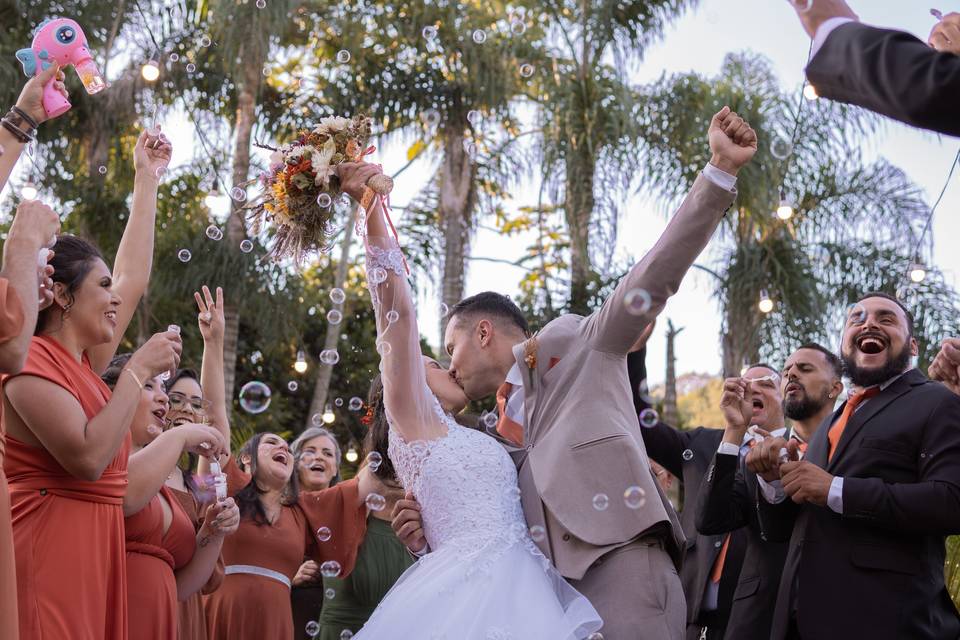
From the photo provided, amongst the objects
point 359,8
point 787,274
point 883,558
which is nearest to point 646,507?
point 883,558

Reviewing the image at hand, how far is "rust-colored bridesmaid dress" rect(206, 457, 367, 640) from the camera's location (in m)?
5.66

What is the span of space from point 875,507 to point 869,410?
507 mm

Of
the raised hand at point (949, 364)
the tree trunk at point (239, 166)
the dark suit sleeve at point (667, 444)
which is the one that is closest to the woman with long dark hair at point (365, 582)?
the dark suit sleeve at point (667, 444)

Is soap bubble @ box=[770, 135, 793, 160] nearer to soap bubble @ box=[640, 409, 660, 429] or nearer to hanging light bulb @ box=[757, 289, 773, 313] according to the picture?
hanging light bulb @ box=[757, 289, 773, 313]

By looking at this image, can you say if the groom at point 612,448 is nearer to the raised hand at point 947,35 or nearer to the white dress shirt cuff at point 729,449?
the raised hand at point 947,35

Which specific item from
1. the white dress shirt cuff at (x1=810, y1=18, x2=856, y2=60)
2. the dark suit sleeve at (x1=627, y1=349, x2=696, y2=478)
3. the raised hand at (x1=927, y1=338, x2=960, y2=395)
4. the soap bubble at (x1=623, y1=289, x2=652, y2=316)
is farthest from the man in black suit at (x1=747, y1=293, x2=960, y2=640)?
the white dress shirt cuff at (x1=810, y1=18, x2=856, y2=60)

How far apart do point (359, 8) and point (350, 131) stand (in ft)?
39.9

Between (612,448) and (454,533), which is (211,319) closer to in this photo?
(454,533)

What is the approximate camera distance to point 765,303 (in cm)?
1162

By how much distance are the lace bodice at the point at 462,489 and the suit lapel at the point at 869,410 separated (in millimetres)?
1653

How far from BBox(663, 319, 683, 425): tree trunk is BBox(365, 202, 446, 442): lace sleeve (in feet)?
34.7

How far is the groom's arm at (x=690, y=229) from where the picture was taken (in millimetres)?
3178

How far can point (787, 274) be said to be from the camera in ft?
43.5

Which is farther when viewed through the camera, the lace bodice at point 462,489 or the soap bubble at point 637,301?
the lace bodice at point 462,489
